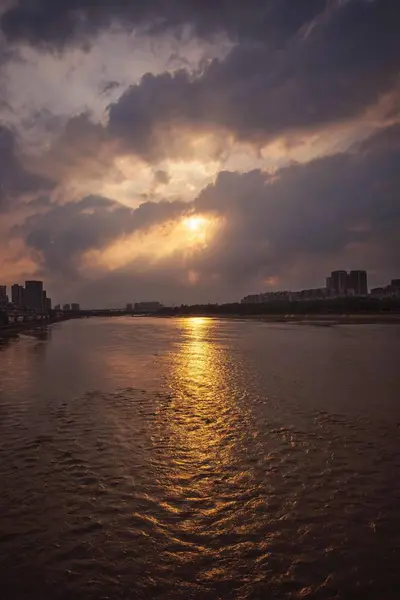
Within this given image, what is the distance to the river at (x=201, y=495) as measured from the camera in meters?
6.13

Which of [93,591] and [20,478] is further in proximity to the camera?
[20,478]

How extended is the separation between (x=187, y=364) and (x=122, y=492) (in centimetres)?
2202

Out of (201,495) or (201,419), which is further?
(201,419)

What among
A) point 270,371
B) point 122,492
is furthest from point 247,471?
point 270,371

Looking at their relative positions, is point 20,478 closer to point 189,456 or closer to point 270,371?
point 189,456

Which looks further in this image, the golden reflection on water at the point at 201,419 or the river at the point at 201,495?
the golden reflection on water at the point at 201,419

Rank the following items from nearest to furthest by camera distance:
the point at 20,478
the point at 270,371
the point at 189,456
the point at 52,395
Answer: the point at 20,478, the point at 189,456, the point at 52,395, the point at 270,371

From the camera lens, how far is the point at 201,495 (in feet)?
28.9

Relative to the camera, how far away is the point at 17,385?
74.8 feet

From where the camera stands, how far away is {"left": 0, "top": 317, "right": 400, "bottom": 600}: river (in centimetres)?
613

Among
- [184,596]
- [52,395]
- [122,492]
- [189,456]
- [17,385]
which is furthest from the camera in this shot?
[17,385]

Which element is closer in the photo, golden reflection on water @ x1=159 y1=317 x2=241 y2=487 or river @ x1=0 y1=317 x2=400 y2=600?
river @ x1=0 y1=317 x2=400 y2=600

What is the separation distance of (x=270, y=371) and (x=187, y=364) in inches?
292

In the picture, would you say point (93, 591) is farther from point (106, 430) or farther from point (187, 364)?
point (187, 364)
